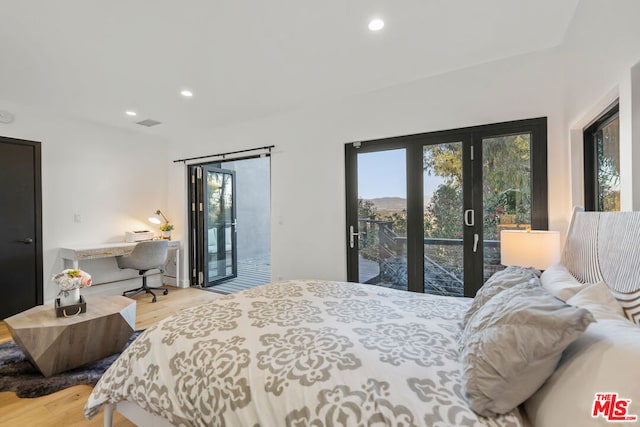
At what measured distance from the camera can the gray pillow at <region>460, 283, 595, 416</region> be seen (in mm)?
821

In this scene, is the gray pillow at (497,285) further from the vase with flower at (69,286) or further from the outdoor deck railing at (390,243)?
the vase with flower at (69,286)

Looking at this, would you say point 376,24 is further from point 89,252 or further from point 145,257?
point 89,252

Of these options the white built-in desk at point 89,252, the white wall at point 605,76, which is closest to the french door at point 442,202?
the white wall at point 605,76

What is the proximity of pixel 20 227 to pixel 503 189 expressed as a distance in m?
5.41

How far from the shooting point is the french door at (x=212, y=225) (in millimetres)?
4957

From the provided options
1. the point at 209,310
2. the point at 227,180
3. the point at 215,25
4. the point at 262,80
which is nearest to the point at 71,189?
the point at 227,180

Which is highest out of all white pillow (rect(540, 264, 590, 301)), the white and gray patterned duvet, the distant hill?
the distant hill

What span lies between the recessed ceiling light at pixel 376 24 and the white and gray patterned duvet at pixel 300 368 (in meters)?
1.95

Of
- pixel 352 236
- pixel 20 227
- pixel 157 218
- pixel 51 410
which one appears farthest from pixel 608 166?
pixel 20 227

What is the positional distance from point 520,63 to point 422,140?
40.5 inches

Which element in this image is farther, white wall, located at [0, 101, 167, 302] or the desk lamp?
the desk lamp

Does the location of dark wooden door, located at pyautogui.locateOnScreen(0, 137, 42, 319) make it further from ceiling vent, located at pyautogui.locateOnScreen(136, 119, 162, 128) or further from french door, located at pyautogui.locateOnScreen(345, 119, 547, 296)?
french door, located at pyautogui.locateOnScreen(345, 119, 547, 296)

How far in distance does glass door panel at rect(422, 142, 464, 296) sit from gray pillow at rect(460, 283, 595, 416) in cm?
206

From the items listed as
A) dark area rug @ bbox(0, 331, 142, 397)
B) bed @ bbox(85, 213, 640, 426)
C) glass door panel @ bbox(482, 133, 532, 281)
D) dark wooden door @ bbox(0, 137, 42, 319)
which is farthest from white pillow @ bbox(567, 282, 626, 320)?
dark wooden door @ bbox(0, 137, 42, 319)
